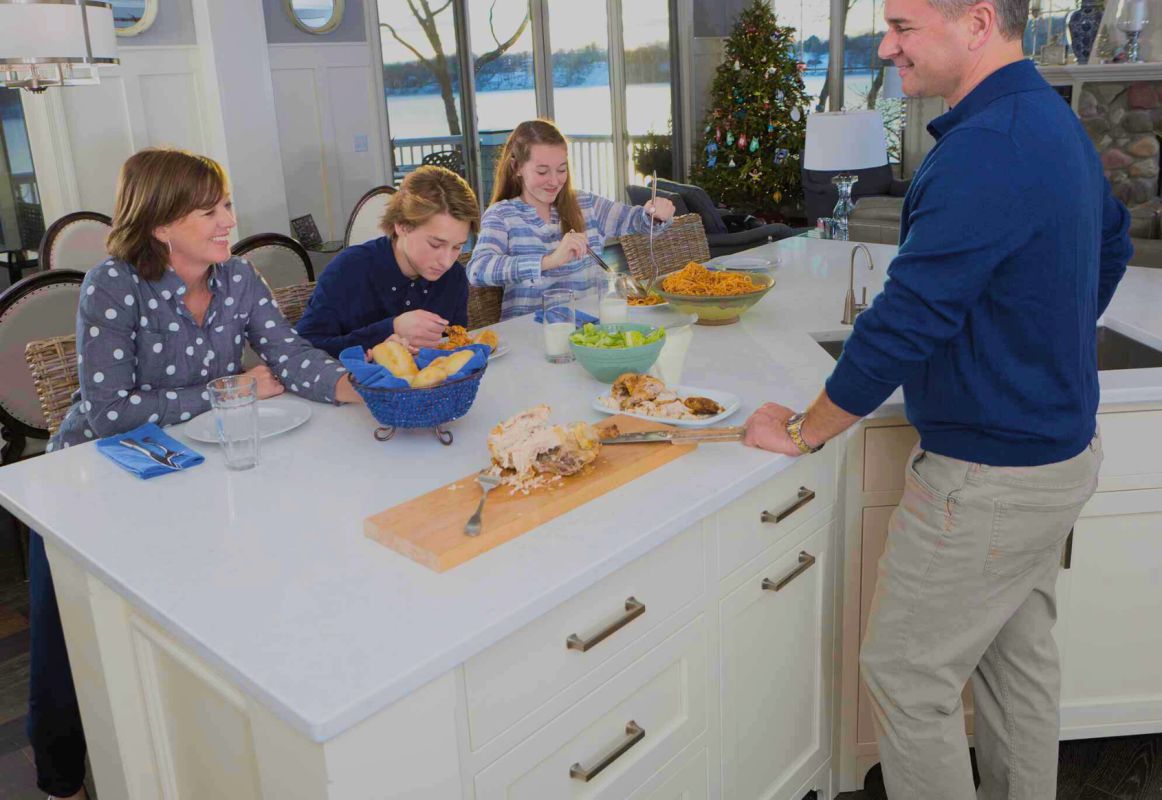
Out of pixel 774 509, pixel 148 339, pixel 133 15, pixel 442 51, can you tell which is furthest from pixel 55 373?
pixel 442 51

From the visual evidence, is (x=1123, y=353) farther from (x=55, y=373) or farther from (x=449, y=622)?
(x=55, y=373)

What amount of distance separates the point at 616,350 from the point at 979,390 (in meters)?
0.72

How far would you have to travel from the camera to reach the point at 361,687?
112cm

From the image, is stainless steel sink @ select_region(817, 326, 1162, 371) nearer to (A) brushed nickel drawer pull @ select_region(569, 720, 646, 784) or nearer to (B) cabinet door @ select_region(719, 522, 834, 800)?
(B) cabinet door @ select_region(719, 522, 834, 800)

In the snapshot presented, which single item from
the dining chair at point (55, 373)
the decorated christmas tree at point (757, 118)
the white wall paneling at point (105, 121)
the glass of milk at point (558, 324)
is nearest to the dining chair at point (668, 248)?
the glass of milk at point (558, 324)

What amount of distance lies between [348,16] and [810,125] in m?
3.18

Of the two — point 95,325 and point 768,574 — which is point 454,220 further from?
point 768,574

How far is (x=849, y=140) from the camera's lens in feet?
16.0

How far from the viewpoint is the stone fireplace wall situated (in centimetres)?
529

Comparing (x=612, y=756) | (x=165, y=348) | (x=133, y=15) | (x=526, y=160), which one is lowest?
(x=612, y=756)

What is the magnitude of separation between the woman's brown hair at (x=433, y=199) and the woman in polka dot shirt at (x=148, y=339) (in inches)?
19.5

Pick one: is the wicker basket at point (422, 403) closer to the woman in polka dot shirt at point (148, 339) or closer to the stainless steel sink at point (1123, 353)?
the woman in polka dot shirt at point (148, 339)

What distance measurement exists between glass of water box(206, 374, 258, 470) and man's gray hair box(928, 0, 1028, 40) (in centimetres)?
124

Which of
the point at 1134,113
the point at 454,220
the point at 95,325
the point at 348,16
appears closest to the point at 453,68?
the point at 348,16
